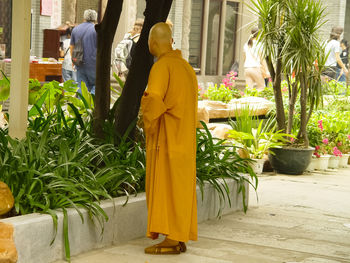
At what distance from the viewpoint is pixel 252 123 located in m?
12.9

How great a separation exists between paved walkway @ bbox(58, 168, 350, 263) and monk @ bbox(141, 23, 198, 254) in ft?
0.82

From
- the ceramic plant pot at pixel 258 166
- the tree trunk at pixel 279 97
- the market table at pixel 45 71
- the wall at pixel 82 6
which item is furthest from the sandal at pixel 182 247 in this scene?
the wall at pixel 82 6

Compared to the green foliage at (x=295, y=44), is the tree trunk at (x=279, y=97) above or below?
below

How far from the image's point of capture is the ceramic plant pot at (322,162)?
12555mm

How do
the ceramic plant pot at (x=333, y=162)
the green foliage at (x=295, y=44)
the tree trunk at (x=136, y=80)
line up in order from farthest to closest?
the ceramic plant pot at (x=333, y=162) < the green foliage at (x=295, y=44) < the tree trunk at (x=136, y=80)

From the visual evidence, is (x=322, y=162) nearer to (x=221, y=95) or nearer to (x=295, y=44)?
(x=295, y=44)

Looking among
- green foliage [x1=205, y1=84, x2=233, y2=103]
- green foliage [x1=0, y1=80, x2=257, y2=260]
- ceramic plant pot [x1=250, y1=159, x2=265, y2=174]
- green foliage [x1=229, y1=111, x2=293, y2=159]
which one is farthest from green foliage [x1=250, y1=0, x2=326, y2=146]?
green foliage [x1=205, y1=84, x2=233, y2=103]

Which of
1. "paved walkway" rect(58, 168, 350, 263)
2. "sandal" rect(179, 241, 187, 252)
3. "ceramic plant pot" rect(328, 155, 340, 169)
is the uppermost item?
"sandal" rect(179, 241, 187, 252)

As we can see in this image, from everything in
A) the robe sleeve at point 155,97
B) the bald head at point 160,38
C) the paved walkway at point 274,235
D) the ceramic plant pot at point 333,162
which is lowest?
the ceramic plant pot at point 333,162

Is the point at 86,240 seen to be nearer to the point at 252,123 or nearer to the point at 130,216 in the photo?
the point at 130,216

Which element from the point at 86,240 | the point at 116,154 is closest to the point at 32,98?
the point at 116,154

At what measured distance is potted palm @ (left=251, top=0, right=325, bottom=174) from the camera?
11.3 meters

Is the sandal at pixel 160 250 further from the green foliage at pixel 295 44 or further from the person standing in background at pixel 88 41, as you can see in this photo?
the person standing in background at pixel 88 41

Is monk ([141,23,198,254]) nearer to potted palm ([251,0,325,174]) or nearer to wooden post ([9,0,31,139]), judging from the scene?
wooden post ([9,0,31,139])
